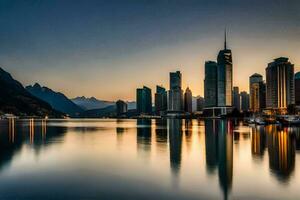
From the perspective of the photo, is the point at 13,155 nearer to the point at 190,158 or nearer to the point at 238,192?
the point at 190,158

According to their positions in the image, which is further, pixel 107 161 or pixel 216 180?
pixel 107 161

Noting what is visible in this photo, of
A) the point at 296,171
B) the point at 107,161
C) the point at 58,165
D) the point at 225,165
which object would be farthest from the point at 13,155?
the point at 296,171

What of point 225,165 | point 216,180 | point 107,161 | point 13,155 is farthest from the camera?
point 13,155

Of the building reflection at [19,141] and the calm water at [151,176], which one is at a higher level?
the calm water at [151,176]

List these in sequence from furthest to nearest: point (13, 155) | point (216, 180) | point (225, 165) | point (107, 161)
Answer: point (13, 155), point (107, 161), point (225, 165), point (216, 180)

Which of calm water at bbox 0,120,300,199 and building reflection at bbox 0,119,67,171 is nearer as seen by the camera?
calm water at bbox 0,120,300,199

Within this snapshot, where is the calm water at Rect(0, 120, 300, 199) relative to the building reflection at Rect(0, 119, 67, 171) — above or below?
above

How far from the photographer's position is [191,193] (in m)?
18.2

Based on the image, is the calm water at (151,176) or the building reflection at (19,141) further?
the building reflection at (19,141)

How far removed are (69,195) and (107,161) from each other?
13318 millimetres

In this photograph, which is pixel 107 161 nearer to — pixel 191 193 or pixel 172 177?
pixel 172 177

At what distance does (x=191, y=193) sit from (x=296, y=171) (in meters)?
10.9

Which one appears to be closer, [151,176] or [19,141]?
[151,176]

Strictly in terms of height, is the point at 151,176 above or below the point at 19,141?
above
